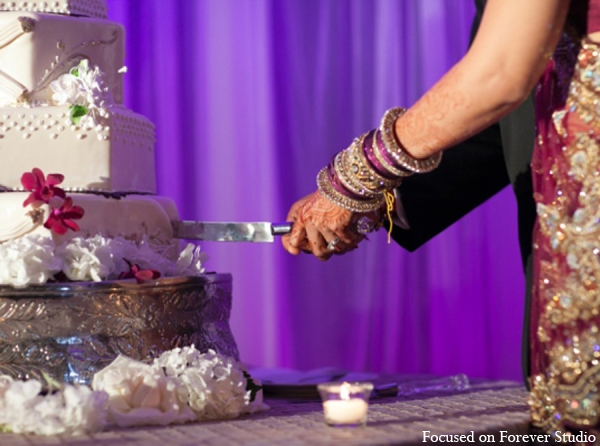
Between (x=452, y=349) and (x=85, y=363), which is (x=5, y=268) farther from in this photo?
(x=452, y=349)

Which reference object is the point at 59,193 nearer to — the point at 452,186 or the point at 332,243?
the point at 332,243

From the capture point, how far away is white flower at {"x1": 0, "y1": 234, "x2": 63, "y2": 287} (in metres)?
1.70

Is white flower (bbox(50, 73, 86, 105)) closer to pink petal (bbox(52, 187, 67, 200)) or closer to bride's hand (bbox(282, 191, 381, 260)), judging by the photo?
pink petal (bbox(52, 187, 67, 200))

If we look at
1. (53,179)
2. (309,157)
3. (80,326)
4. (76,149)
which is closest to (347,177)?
(80,326)

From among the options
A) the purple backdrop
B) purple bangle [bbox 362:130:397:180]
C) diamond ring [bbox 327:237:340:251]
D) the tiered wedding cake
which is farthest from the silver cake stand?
the purple backdrop

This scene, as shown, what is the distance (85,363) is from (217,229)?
511 mm

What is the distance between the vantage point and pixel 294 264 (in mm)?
4391

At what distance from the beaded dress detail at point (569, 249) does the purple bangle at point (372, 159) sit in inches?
10.0

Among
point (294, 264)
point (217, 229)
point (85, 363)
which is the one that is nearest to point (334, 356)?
point (294, 264)

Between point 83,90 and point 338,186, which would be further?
point 83,90

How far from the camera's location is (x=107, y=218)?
2.03 metres

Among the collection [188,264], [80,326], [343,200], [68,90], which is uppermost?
[68,90]

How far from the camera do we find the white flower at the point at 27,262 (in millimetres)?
1704

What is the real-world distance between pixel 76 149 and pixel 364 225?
2.61 feet
